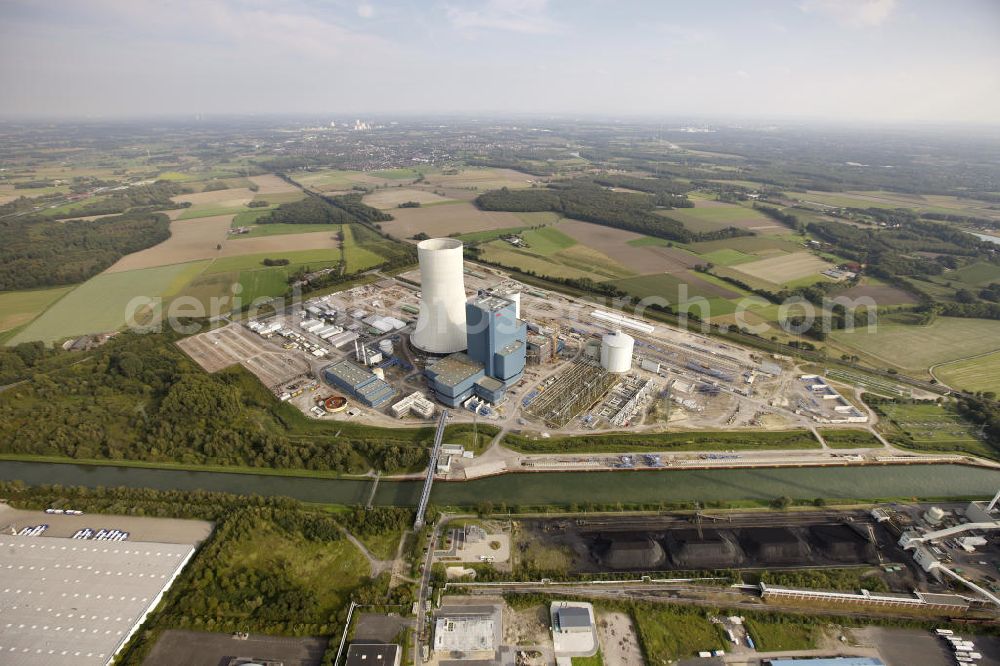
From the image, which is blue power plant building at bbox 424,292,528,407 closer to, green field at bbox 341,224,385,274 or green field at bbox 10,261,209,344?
green field at bbox 341,224,385,274

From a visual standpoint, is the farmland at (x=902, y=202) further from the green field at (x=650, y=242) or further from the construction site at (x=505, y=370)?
the construction site at (x=505, y=370)

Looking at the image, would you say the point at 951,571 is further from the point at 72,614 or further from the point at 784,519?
the point at 72,614

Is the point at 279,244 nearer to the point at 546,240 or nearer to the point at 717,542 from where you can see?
the point at 546,240

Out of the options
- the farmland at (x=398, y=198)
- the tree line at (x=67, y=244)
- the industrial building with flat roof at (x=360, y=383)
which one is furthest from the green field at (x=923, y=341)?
the tree line at (x=67, y=244)

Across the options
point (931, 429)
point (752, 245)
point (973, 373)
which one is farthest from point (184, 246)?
point (973, 373)

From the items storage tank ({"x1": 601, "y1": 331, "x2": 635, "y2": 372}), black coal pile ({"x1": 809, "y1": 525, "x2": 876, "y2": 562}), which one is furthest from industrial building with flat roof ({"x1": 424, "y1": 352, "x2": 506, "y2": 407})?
black coal pile ({"x1": 809, "y1": 525, "x2": 876, "y2": 562})

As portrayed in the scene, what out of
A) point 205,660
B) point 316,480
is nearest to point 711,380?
point 316,480
